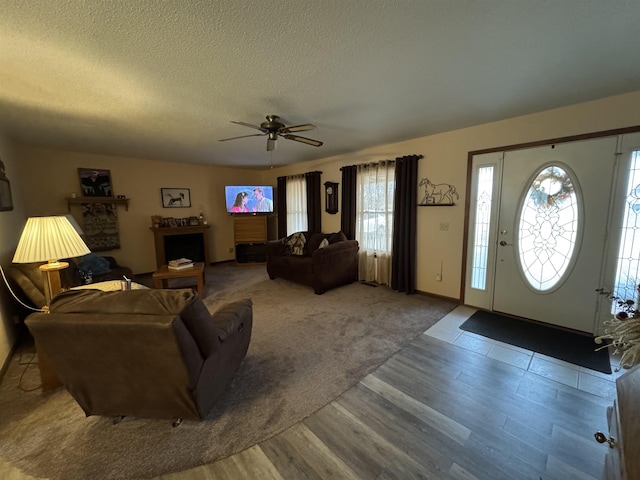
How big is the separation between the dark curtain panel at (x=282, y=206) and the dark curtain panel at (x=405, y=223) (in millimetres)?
2933

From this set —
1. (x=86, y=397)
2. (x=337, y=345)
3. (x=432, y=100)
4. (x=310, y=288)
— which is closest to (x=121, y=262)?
(x=310, y=288)

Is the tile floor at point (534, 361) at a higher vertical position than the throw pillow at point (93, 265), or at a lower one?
lower

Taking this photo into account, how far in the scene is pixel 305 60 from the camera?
1766mm

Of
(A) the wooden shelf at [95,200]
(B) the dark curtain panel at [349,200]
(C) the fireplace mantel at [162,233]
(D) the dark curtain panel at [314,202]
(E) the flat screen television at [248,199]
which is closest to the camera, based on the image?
(A) the wooden shelf at [95,200]

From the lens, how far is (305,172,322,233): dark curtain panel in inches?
211

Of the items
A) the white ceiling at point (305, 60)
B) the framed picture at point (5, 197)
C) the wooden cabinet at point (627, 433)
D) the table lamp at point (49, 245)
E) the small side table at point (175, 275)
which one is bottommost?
the small side table at point (175, 275)

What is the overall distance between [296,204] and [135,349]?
481 cm

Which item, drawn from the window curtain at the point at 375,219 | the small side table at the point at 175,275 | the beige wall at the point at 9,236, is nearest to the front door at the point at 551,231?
the window curtain at the point at 375,219

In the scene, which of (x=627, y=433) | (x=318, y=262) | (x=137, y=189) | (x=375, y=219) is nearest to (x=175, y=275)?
(x=318, y=262)

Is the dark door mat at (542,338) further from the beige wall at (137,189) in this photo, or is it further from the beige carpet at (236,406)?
the beige wall at (137,189)

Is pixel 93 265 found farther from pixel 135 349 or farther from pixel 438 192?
pixel 438 192

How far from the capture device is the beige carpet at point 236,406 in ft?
4.81

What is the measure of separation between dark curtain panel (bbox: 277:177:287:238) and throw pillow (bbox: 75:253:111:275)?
341 cm

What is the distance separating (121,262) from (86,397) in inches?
167
